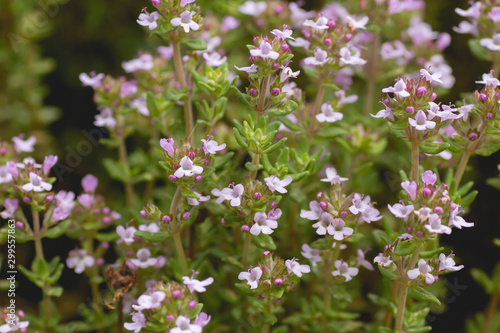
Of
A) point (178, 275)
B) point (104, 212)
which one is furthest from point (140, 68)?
point (178, 275)

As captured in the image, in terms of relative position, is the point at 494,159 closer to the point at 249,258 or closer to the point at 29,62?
the point at 249,258

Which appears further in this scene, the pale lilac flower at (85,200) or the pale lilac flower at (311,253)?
the pale lilac flower at (85,200)

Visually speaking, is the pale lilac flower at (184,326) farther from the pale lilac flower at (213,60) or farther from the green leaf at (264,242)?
the pale lilac flower at (213,60)

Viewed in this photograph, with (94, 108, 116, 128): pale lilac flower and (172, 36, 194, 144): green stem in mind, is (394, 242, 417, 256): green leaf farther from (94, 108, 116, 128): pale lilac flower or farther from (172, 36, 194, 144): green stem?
(94, 108, 116, 128): pale lilac flower

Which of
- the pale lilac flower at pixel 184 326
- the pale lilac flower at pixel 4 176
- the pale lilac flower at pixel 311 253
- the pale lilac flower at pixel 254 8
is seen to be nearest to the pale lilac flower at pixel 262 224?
the pale lilac flower at pixel 311 253

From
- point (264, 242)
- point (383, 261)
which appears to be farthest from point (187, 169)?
point (383, 261)

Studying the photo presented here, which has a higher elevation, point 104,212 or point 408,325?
point 104,212

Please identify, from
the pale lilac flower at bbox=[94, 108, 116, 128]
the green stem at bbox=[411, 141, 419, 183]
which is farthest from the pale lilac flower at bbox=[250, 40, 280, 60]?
the pale lilac flower at bbox=[94, 108, 116, 128]
